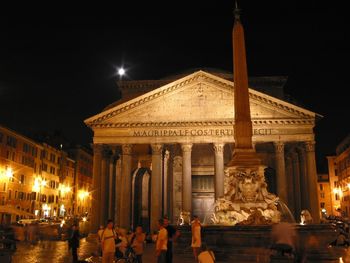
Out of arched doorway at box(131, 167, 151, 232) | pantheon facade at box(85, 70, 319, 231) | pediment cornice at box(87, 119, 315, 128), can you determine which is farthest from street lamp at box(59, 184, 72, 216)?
pediment cornice at box(87, 119, 315, 128)

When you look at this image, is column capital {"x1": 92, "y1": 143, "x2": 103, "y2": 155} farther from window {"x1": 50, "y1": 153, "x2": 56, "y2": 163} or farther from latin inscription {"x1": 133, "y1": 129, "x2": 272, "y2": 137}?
window {"x1": 50, "y1": 153, "x2": 56, "y2": 163}

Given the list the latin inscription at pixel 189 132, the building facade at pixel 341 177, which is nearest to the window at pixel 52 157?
the latin inscription at pixel 189 132

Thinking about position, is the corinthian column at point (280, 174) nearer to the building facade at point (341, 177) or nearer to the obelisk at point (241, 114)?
the obelisk at point (241, 114)

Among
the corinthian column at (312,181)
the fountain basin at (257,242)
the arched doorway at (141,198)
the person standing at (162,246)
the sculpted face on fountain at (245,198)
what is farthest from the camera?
the arched doorway at (141,198)

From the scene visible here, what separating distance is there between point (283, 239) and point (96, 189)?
2257cm

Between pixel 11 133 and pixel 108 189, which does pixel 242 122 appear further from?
pixel 11 133

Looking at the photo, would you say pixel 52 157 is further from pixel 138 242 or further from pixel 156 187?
pixel 138 242

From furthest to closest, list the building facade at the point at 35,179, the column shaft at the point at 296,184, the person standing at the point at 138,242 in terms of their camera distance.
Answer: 1. the building facade at the point at 35,179
2. the column shaft at the point at 296,184
3. the person standing at the point at 138,242

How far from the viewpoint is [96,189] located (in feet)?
97.9

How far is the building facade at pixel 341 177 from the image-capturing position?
56.3 meters

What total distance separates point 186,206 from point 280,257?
20189 mm

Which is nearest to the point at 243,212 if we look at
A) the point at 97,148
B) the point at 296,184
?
the point at 97,148

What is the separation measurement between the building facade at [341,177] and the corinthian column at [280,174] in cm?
2705

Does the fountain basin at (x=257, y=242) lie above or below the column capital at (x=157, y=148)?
below
